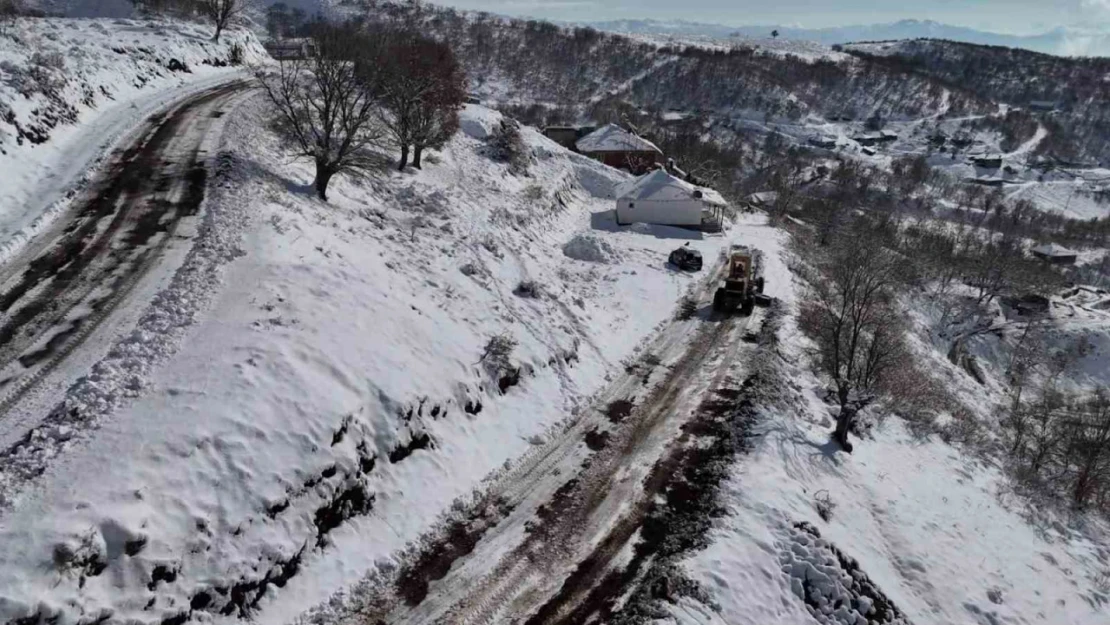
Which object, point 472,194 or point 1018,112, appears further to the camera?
point 1018,112

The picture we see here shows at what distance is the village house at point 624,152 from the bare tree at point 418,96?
27.4 metres

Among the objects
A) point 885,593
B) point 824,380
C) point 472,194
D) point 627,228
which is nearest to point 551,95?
point 627,228

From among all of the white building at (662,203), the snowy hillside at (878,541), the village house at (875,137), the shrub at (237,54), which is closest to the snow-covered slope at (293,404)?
the snowy hillside at (878,541)

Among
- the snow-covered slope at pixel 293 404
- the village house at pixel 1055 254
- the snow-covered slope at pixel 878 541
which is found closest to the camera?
the snow-covered slope at pixel 293 404

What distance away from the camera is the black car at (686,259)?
3716 cm

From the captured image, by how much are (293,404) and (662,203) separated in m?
39.4

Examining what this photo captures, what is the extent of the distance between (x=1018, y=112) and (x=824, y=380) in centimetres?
22439

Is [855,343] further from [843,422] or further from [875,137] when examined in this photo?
[875,137]

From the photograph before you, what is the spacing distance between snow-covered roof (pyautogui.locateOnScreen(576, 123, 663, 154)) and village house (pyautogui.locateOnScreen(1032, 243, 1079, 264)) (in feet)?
223

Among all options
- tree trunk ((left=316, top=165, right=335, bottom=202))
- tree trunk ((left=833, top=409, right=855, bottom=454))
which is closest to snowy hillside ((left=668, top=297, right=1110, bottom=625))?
tree trunk ((left=833, top=409, right=855, bottom=454))

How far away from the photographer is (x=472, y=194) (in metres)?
36.2

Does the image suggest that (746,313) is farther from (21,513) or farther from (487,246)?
(21,513)

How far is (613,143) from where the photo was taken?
65.4 meters

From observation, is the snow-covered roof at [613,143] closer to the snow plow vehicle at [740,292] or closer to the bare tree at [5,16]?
the snow plow vehicle at [740,292]
